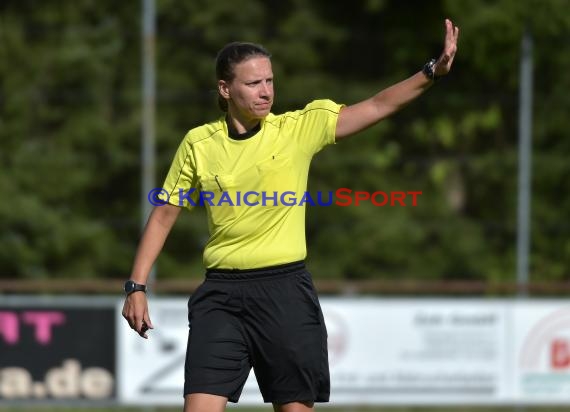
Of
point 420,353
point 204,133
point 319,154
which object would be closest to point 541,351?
point 420,353

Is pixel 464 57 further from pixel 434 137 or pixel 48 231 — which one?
pixel 48 231

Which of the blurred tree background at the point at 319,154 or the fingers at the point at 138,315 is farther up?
the blurred tree background at the point at 319,154

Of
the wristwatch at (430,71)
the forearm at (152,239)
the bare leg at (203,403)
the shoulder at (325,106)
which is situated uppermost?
the wristwatch at (430,71)

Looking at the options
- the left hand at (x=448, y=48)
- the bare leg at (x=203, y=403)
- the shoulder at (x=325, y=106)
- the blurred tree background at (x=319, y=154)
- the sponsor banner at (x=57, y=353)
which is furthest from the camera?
the blurred tree background at (x=319, y=154)

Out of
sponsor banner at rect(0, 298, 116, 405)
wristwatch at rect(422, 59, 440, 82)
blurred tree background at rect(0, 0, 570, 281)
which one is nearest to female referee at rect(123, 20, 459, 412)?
wristwatch at rect(422, 59, 440, 82)

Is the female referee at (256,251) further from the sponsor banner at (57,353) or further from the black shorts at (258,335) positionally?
the sponsor banner at (57,353)

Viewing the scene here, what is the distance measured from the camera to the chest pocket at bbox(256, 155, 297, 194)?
4.25m

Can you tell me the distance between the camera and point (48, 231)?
38.3ft

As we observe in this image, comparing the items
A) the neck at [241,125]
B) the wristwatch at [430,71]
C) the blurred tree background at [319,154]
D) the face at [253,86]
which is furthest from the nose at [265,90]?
the blurred tree background at [319,154]

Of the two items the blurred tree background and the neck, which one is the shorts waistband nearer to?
the neck

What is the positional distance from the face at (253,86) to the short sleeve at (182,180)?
296mm

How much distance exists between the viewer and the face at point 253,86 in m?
4.23

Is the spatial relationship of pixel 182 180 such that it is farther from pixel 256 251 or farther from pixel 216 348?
pixel 216 348

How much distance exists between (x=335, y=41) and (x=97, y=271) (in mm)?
3454
